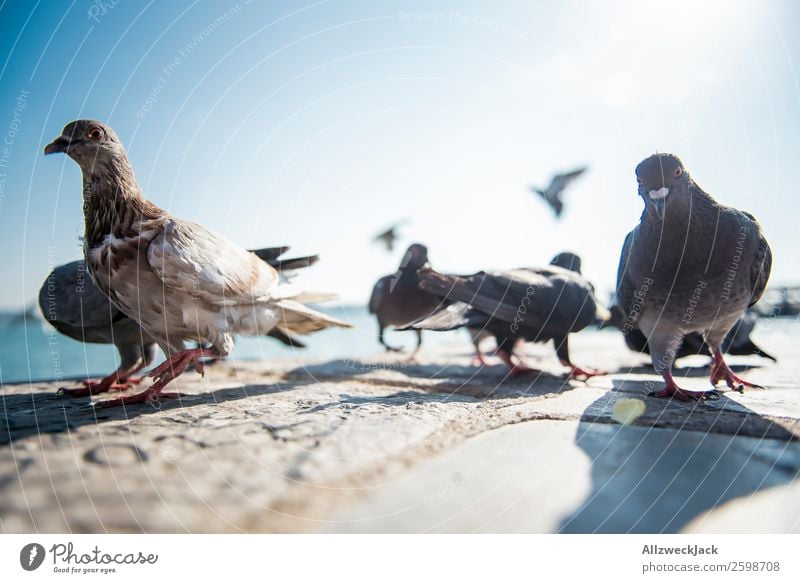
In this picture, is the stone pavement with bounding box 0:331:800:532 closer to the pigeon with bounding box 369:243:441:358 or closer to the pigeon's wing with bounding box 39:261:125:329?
the pigeon's wing with bounding box 39:261:125:329

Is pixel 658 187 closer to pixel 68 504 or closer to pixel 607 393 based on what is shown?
pixel 607 393

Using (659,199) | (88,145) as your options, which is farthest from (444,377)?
(88,145)

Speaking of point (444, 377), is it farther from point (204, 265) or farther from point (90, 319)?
point (90, 319)

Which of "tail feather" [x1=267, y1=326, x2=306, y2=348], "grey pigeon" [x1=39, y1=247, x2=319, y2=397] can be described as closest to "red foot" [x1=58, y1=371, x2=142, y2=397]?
"grey pigeon" [x1=39, y1=247, x2=319, y2=397]

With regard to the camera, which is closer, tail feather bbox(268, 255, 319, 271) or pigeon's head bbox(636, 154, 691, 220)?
pigeon's head bbox(636, 154, 691, 220)

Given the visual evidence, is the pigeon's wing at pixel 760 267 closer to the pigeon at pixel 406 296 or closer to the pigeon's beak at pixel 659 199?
the pigeon's beak at pixel 659 199
